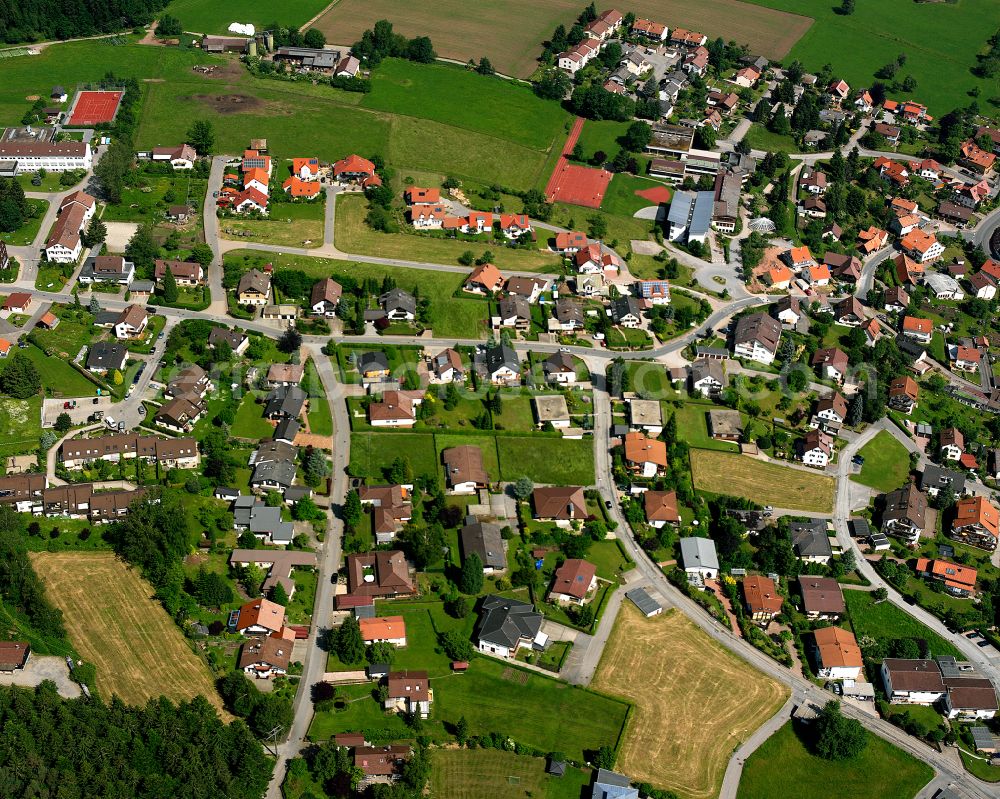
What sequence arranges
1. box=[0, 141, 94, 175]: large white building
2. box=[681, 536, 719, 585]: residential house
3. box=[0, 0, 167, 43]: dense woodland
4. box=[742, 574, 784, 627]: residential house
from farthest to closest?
box=[0, 0, 167, 43]: dense woodland, box=[0, 141, 94, 175]: large white building, box=[681, 536, 719, 585]: residential house, box=[742, 574, 784, 627]: residential house

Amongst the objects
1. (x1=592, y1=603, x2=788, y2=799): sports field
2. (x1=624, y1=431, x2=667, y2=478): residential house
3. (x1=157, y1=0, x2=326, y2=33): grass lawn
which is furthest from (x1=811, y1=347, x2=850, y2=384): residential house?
(x1=157, y1=0, x2=326, y2=33): grass lawn

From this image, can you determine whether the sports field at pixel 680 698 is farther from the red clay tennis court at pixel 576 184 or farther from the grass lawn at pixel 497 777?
the red clay tennis court at pixel 576 184

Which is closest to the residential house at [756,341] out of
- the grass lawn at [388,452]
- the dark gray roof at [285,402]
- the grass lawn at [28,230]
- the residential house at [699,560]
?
the residential house at [699,560]

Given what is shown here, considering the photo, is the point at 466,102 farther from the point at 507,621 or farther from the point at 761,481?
the point at 507,621

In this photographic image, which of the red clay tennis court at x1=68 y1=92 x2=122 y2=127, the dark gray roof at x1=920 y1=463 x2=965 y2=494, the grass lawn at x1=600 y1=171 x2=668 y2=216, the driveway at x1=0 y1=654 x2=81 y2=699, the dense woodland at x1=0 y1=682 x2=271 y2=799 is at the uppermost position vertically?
the red clay tennis court at x1=68 y1=92 x2=122 y2=127

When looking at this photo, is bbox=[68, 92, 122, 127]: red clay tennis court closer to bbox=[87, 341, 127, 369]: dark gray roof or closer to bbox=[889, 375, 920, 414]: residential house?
bbox=[87, 341, 127, 369]: dark gray roof

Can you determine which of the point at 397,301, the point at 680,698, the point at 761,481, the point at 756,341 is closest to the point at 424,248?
the point at 397,301

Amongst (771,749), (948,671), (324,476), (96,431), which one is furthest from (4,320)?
(948,671)

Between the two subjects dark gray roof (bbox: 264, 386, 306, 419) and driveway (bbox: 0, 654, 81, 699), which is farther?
dark gray roof (bbox: 264, 386, 306, 419)
